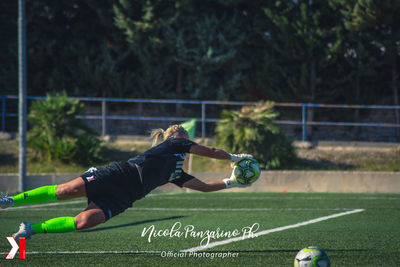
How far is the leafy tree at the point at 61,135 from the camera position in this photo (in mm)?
16453

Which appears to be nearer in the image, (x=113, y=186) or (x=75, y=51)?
(x=113, y=186)

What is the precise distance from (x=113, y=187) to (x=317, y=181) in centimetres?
1041

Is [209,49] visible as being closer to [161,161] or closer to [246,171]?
[246,171]

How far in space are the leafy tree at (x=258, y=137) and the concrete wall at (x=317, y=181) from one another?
0.89 meters

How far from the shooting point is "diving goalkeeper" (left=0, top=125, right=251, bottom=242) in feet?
19.5

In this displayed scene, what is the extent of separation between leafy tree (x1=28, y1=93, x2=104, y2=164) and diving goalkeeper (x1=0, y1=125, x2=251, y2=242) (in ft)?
33.0

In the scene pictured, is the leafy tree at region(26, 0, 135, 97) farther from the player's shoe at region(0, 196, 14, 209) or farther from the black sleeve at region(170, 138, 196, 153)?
the black sleeve at region(170, 138, 196, 153)

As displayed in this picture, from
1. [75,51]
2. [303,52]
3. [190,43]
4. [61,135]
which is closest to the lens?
[61,135]

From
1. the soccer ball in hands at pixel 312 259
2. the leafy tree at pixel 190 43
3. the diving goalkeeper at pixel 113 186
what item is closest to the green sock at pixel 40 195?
the diving goalkeeper at pixel 113 186

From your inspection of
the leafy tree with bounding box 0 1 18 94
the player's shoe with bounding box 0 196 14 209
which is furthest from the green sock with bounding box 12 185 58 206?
the leafy tree with bounding box 0 1 18 94

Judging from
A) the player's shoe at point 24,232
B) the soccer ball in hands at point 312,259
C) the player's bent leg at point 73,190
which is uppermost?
the player's bent leg at point 73,190

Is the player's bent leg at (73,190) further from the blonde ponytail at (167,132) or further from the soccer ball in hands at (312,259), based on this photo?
the soccer ball in hands at (312,259)

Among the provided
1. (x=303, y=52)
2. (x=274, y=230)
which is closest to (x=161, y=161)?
(x=274, y=230)

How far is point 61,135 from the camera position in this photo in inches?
658
